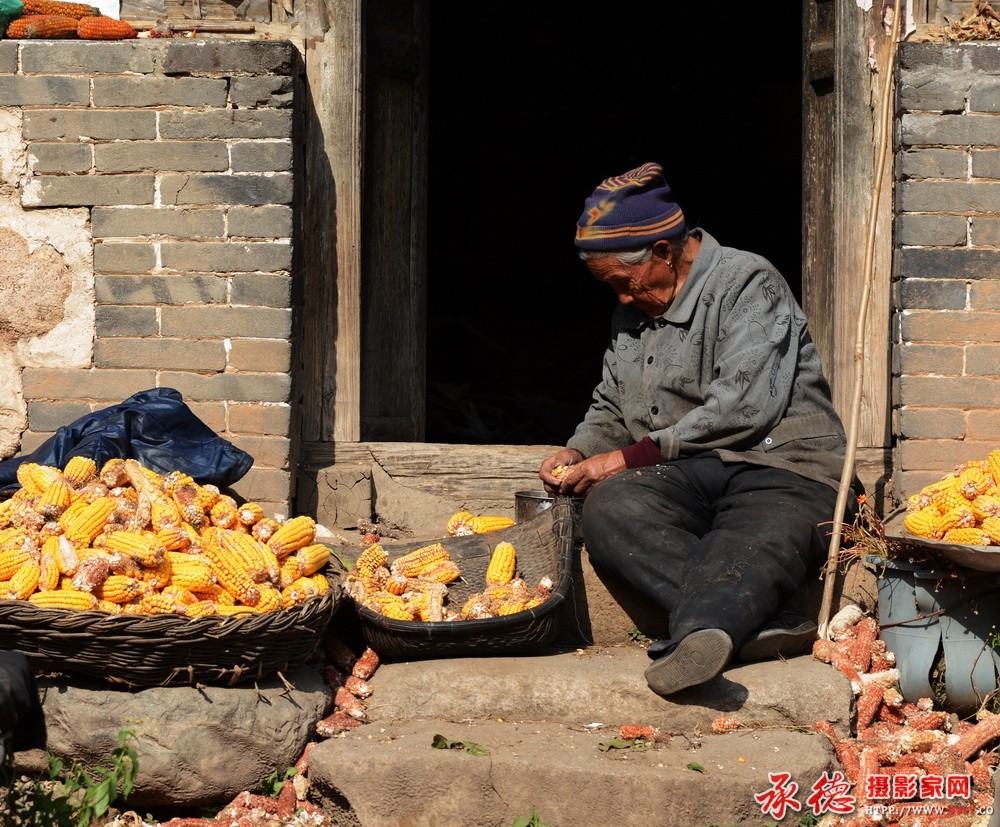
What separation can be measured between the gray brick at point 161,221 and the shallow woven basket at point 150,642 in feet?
6.14

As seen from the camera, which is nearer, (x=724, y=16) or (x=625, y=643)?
(x=625, y=643)

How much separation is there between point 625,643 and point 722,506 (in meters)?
0.66

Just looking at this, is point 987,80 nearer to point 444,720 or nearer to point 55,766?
point 444,720

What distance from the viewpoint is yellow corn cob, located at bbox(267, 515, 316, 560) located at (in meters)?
4.23

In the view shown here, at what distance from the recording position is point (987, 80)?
4742 mm

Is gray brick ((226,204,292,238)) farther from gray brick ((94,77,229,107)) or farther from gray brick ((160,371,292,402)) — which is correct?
gray brick ((160,371,292,402))

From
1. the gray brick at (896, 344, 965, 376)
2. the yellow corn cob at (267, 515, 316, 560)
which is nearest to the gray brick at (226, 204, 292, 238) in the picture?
the yellow corn cob at (267, 515, 316, 560)

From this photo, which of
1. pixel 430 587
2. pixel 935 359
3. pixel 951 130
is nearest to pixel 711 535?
pixel 430 587

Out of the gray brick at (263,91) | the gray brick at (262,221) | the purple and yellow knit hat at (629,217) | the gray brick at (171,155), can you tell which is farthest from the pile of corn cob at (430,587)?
the gray brick at (263,91)

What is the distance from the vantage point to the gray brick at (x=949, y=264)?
189 inches

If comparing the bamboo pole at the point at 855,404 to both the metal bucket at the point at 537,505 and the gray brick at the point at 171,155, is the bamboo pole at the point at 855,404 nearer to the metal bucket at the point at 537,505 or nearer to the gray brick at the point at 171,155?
the metal bucket at the point at 537,505

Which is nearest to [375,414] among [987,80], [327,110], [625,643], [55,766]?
[327,110]

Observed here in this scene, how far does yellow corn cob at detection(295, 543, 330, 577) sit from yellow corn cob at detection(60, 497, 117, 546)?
66 centimetres

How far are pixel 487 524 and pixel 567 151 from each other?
6.90m
